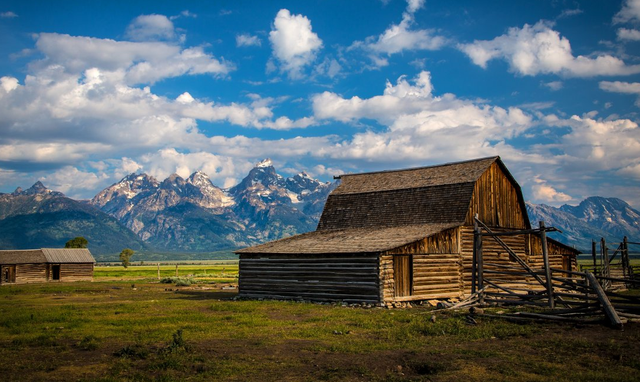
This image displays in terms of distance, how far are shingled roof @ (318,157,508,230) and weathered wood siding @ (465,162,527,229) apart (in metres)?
0.71

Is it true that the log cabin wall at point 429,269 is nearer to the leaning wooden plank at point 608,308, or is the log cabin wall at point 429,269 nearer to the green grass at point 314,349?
the green grass at point 314,349

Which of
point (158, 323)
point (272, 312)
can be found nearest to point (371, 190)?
point (272, 312)

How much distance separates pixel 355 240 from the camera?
32.5 metres

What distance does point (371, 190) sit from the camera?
42.3m

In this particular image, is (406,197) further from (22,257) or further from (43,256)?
(22,257)

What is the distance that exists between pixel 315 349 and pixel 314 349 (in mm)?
30

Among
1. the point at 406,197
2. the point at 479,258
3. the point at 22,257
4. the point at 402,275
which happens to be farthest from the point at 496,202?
the point at 22,257

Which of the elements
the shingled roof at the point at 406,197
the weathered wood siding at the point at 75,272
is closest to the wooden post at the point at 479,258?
the shingled roof at the point at 406,197

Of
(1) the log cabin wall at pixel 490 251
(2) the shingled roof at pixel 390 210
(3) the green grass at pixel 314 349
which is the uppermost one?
(2) the shingled roof at pixel 390 210

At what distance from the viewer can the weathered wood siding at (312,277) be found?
28.2 m

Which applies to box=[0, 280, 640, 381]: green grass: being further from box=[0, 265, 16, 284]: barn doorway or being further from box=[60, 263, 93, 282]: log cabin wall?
box=[60, 263, 93, 282]: log cabin wall

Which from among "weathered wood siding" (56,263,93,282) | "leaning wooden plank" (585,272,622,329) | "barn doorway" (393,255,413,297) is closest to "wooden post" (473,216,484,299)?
"barn doorway" (393,255,413,297)

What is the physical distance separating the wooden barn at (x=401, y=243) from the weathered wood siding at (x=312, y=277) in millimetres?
57

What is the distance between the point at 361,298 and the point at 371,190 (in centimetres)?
1532
